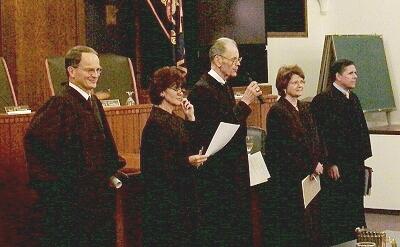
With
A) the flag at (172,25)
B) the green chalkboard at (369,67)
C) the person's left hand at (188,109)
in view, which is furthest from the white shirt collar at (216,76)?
the green chalkboard at (369,67)

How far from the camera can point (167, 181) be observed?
3820 millimetres

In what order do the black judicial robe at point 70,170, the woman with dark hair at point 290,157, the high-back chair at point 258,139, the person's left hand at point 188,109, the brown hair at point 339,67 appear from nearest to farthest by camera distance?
→ the black judicial robe at point 70,170
the person's left hand at point 188,109
the woman with dark hair at point 290,157
the high-back chair at point 258,139
the brown hair at point 339,67

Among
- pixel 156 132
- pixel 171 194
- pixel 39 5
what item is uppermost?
pixel 39 5

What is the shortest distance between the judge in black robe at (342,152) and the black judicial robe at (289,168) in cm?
33

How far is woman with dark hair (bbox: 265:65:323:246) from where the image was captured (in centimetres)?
469

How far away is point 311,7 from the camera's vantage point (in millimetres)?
7820

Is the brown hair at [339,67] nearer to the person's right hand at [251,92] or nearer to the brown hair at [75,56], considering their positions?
the person's right hand at [251,92]

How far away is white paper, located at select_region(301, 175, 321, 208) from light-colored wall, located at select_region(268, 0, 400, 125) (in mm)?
2775

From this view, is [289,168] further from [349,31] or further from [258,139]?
[349,31]

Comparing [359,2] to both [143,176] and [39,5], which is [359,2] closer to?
[39,5]

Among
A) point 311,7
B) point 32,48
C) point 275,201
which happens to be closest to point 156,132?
point 275,201

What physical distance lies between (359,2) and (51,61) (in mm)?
3726

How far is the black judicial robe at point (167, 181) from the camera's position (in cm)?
378

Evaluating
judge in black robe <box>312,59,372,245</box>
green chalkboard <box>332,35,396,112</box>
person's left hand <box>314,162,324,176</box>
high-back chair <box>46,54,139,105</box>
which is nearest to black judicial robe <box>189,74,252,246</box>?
person's left hand <box>314,162,324,176</box>
